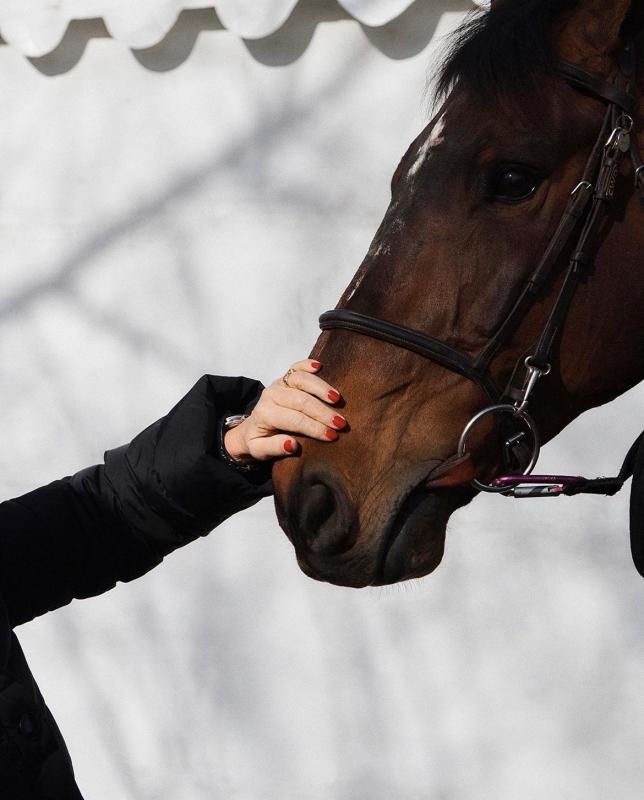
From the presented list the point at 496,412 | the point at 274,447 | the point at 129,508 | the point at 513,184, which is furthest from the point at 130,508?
the point at 513,184

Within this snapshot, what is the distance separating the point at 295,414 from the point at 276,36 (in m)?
1.22

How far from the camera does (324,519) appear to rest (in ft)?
2.81

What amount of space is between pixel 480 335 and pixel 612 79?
268 mm

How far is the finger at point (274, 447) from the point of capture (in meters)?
0.86

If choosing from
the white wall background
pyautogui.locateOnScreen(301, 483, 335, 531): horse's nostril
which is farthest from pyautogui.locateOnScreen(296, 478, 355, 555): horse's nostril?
the white wall background

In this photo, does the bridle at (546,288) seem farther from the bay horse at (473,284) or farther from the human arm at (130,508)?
the human arm at (130,508)

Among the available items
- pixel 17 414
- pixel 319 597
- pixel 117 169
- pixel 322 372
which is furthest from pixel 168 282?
pixel 322 372

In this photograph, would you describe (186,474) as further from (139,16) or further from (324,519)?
(139,16)

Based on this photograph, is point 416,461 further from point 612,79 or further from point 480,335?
point 612,79

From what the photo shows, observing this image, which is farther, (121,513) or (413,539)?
(121,513)

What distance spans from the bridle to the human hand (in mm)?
66

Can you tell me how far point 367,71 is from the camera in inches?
70.8

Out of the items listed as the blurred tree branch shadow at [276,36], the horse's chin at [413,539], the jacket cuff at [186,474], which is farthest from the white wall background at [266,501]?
the horse's chin at [413,539]

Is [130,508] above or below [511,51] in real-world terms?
below
